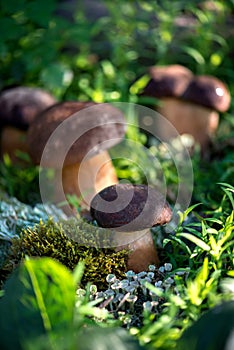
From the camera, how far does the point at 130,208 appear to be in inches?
66.3

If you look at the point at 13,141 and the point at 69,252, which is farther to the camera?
the point at 13,141

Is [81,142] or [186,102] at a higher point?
[186,102]

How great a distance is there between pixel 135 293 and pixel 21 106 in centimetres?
139

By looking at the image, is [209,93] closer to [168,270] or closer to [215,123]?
[215,123]

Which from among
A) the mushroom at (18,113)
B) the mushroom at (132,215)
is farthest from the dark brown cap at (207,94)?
the mushroom at (132,215)

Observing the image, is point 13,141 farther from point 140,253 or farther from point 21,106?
point 140,253

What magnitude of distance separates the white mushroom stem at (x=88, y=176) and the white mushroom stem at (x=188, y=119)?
585 mm

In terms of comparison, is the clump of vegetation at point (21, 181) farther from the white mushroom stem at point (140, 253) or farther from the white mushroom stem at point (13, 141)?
the white mushroom stem at point (140, 253)

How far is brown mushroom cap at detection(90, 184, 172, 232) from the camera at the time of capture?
1.68m

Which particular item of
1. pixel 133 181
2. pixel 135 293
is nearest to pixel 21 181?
pixel 133 181

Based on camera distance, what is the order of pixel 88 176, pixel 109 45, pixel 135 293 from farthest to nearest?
pixel 109 45
pixel 88 176
pixel 135 293

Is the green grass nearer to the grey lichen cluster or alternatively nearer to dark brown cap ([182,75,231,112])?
the grey lichen cluster

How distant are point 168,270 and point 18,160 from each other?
1329 millimetres

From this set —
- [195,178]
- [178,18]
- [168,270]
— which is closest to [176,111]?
[195,178]
